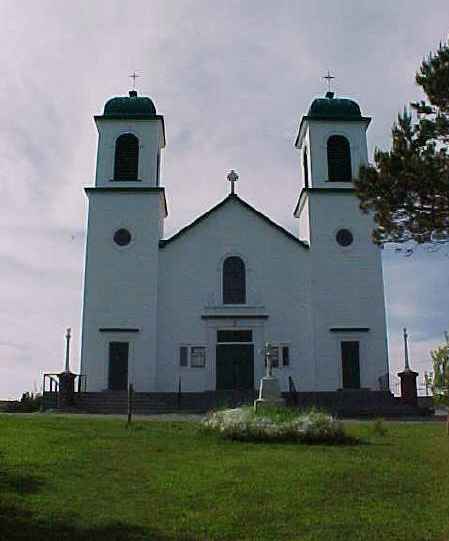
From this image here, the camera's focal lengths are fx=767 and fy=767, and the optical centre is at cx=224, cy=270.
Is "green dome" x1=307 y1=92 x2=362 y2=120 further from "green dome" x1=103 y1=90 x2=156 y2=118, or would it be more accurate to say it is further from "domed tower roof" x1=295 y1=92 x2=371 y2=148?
"green dome" x1=103 y1=90 x2=156 y2=118

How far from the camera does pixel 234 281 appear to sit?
101 ft

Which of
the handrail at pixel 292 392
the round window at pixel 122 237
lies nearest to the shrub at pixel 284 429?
the handrail at pixel 292 392

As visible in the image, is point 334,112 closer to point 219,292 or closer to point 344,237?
point 344,237

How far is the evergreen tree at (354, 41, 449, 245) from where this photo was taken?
12.5 metres

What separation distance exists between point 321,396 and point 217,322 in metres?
5.07

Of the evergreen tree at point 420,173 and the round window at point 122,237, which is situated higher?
the round window at point 122,237

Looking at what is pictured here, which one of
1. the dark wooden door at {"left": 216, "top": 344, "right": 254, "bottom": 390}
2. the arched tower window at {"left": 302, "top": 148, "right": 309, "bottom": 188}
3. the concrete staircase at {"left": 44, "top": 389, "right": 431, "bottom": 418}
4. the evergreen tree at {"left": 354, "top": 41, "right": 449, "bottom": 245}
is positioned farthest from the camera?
the arched tower window at {"left": 302, "top": 148, "right": 309, "bottom": 188}

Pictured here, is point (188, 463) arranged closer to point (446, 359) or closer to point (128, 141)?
point (446, 359)

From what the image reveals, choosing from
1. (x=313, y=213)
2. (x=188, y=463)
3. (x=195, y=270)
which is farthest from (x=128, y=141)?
(x=188, y=463)

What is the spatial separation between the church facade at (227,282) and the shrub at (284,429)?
15.1 meters

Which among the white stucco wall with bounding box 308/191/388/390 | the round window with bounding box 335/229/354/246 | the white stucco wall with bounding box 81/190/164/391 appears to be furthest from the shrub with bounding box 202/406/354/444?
the round window with bounding box 335/229/354/246

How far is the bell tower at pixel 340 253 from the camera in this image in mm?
29438

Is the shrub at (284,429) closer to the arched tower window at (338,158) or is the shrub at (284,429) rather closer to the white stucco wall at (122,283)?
the white stucco wall at (122,283)

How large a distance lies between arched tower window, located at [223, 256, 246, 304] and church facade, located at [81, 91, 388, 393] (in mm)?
40
